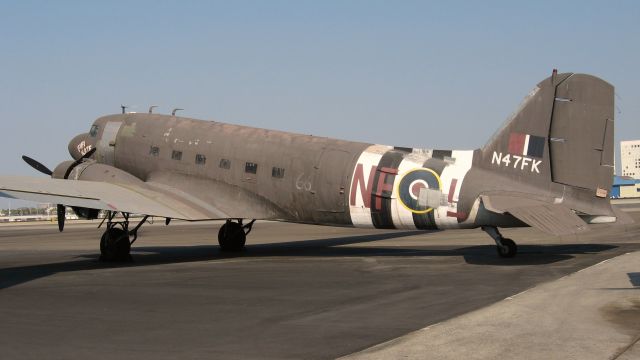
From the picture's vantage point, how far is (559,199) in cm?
2250

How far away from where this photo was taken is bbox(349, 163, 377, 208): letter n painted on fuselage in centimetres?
2516

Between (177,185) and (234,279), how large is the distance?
992 centimetres

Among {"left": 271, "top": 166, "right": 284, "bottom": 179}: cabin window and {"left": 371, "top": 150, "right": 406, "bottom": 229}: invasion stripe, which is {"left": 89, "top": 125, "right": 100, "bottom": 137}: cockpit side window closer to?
{"left": 271, "top": 166, "right": 284, "bottom": 179}: cabin window

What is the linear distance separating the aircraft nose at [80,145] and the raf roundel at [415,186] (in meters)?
14.8

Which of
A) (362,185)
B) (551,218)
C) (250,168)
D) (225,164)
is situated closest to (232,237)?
(225,164)

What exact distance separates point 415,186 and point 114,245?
10.7m

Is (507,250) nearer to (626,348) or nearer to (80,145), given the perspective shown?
(626,348)

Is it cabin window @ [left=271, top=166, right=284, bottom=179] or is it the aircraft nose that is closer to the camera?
cabin window @ [left=271, top=166, right=284, bottom=179]

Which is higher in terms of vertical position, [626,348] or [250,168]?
[250,168]

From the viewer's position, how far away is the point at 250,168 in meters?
28.4

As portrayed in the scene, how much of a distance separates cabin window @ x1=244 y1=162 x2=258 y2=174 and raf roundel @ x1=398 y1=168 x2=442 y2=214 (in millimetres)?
6245

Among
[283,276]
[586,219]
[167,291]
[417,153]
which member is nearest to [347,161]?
[417,153]

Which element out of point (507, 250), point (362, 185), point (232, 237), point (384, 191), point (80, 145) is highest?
point (80, 145)

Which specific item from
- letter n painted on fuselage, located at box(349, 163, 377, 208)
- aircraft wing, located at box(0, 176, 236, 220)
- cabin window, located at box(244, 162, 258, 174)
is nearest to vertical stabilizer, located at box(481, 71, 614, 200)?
letter n painted on fuselage, located at box(349, 163, 377, 208)
